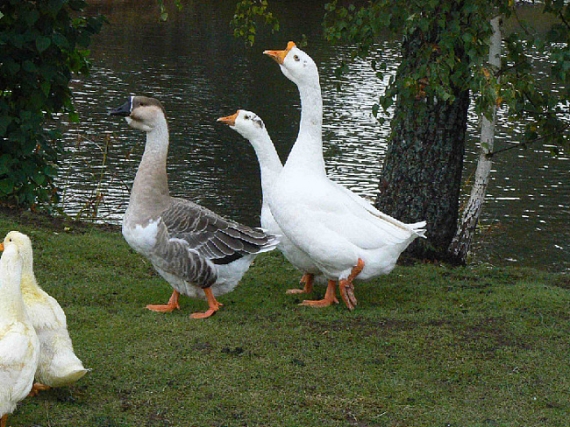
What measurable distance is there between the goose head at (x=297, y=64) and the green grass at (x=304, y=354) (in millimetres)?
2028

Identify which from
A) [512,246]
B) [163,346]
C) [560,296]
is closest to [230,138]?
[512,246]

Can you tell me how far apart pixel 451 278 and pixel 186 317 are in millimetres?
3180

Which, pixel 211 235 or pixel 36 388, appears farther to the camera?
pixel 211 235

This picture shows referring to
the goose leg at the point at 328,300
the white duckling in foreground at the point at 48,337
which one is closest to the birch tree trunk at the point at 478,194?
the goose leg at the point at 328,300

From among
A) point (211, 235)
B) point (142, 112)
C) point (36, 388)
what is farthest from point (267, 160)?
point (36, 388)

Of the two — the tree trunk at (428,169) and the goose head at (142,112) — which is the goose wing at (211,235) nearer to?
the goose head at (142,112)

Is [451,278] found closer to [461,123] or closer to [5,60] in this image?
[461,123]

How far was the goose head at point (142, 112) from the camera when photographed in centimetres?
694

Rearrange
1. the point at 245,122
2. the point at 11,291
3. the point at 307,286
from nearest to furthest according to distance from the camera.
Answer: the point at 11,291
the point at 245,122
the point at 307,286

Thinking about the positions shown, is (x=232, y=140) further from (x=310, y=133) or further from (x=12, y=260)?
(x=12, y=260)

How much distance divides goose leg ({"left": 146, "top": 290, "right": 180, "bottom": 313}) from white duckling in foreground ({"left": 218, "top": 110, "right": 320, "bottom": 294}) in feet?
3.49

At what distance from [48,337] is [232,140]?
1371cm

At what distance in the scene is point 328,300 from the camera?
7398 mm

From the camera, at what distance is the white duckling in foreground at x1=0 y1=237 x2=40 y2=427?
4.22 metres
